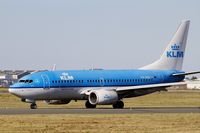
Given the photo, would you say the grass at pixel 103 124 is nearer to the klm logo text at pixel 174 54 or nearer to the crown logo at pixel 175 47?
the klm logo text at pixel 174 54

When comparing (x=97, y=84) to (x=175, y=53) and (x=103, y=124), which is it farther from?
(x=103, y=124)

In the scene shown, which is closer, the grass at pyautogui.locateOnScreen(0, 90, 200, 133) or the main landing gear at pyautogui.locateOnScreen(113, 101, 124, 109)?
the grass at pyautogui.locateOnScreen(0, 90, 200, 133)

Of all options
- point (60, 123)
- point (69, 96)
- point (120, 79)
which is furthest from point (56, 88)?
point (60, 123)

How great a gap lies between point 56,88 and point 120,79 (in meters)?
6.92

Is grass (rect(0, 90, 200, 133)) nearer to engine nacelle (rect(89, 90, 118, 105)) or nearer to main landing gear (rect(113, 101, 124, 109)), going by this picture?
engine nacelle (rect(89, 90, 118, 105))

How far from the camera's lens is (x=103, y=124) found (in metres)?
33.2

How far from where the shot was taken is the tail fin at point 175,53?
65375mm

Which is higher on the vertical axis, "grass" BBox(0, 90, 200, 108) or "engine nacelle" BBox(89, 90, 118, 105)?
"engine nacelle" BBox(89, 90, 118, 105)

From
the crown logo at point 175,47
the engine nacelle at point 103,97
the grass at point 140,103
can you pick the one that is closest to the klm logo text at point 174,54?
the crown logo at point 175,47

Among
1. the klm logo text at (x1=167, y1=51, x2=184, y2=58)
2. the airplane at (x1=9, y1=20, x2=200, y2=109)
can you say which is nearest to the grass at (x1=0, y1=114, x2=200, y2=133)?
the airplane at (x1=9, y1=20, x2=200, y2=109)

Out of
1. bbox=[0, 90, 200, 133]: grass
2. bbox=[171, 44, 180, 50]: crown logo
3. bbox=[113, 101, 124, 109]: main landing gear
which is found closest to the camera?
bbox=[0, 90, 200, 133]: grass

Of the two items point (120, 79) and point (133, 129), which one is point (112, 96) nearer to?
point (120, 79)

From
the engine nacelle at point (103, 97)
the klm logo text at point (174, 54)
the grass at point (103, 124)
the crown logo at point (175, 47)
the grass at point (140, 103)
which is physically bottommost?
the grass at point (140, 103)

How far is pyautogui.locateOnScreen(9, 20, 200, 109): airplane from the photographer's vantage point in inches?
2190
